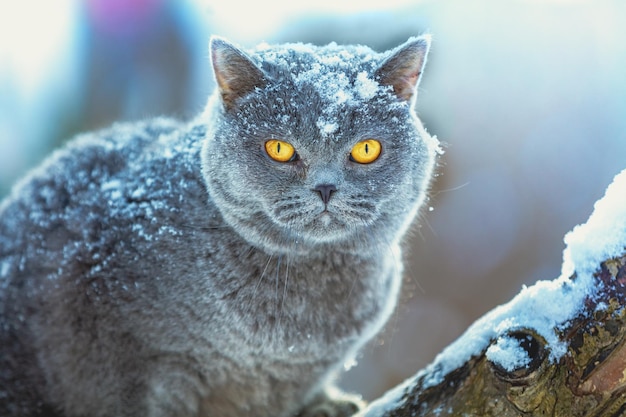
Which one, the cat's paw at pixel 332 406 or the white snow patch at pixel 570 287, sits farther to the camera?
the cat's paw at pixel 332 406

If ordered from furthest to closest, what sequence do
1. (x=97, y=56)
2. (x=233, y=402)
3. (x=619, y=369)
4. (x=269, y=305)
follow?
(x=97, y=56), (x=233, y=402), (x=269, y=305), (x=619, y=369)

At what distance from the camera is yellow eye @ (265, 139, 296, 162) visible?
153 cm

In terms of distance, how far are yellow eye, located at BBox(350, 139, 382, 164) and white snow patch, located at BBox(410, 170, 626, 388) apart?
0.48 m

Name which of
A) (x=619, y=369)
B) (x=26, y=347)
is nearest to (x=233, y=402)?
(x=26, y=347)

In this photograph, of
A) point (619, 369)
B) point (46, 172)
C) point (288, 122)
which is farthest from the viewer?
point (46, 172)

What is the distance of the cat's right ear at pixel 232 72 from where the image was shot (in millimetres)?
1552

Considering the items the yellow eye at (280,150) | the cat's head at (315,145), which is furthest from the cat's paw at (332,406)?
the yellow eye at (280,150)

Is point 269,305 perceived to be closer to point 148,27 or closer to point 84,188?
point 84,188

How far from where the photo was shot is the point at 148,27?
425 centimetres

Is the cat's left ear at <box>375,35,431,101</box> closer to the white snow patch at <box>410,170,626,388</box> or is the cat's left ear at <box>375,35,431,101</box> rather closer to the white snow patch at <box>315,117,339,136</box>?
the white snow patch at <box>315,117,339,136</box>

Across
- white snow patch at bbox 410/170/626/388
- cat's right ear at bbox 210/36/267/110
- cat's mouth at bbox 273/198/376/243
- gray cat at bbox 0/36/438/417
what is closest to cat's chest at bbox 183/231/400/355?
gray cat at bbox 0/36/438/417

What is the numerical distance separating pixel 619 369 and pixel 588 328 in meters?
0.09

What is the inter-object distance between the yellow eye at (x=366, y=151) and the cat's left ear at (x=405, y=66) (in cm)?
17

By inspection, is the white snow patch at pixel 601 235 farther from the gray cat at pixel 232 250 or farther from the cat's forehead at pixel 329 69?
the cat's forehead at pixel 329 69
